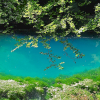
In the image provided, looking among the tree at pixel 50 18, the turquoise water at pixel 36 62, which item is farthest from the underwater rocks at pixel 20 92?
the tree at pixel 50 18

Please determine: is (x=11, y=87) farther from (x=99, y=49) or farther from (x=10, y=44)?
(x=99, y=49)

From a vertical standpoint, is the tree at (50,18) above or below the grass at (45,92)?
above

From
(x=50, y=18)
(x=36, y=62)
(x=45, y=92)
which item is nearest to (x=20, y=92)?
(x=45, y=92)

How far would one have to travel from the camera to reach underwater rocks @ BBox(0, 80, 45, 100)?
13.0ft

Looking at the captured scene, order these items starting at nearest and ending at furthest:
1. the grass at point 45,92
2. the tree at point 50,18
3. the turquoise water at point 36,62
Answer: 1. the tree at point 50,18
2. the grass at point 45,92
3. the turquoise water at point 36,62

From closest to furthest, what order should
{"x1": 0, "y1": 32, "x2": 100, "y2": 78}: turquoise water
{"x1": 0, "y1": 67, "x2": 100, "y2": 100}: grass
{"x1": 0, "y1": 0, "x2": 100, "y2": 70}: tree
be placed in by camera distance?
{"x1": 0, "y1": 0, "x2": 100, "y2": 70}: tree < {"x1": 0, "y1": 67, "x2": 100, "y2": 100}: grass < {"x1": 0, "y1": 32, "x2": 100, "y2": 78}: turquoise water

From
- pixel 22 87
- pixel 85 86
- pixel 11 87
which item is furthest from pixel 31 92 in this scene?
pixel 85 86

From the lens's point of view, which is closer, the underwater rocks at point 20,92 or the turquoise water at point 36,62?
the underwater rocks at point 20,92

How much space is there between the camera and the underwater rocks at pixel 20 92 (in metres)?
3.96

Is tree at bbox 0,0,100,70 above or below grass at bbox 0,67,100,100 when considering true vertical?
above

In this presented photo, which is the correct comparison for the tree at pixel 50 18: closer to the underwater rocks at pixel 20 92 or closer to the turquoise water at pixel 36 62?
the underwater rocks at pixel 20 92

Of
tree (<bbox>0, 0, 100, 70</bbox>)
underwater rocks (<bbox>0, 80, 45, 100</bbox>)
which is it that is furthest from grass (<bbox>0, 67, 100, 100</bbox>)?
tree (<bbox>0, 0, 100, 70</bbox>)

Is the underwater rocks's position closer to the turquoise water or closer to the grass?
the grass

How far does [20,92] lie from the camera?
13.4 feet
